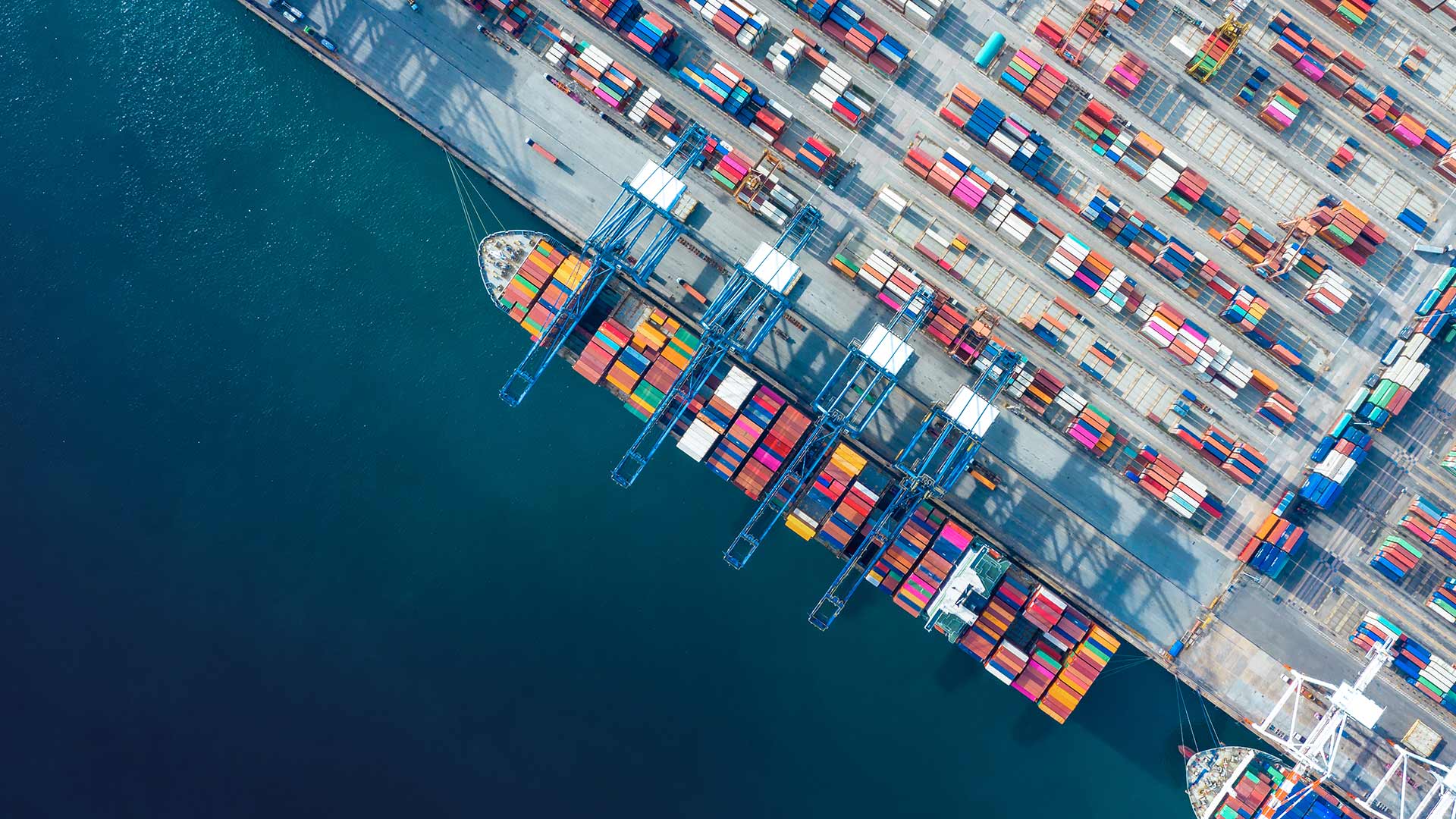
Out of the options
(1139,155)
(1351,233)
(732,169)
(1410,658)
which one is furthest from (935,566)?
(1351,233)

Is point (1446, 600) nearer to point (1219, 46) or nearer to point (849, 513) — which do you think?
point (1219, 46)

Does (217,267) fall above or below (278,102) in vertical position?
below

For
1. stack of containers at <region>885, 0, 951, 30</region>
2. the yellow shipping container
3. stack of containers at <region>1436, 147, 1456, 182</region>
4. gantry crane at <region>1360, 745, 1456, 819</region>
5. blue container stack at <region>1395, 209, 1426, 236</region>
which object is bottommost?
the yellow shipping container

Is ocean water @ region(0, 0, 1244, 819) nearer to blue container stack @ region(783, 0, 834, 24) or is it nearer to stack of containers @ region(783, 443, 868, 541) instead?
stack of containers @ region(783, 443, 868, 541)

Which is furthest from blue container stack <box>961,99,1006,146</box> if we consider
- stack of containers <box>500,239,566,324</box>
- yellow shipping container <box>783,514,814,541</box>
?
stack of containers <box>500,239,566,324</box>

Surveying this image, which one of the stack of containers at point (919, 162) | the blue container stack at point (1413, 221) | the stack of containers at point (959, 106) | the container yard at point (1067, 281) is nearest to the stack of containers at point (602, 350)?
the container yard at point (1067, 281)

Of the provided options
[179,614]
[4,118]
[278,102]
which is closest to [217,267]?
[278,102]

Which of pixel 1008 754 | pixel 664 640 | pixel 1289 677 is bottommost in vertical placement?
pixel 664 640

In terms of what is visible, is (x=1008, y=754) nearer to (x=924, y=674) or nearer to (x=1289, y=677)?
(x=924, y=674)
